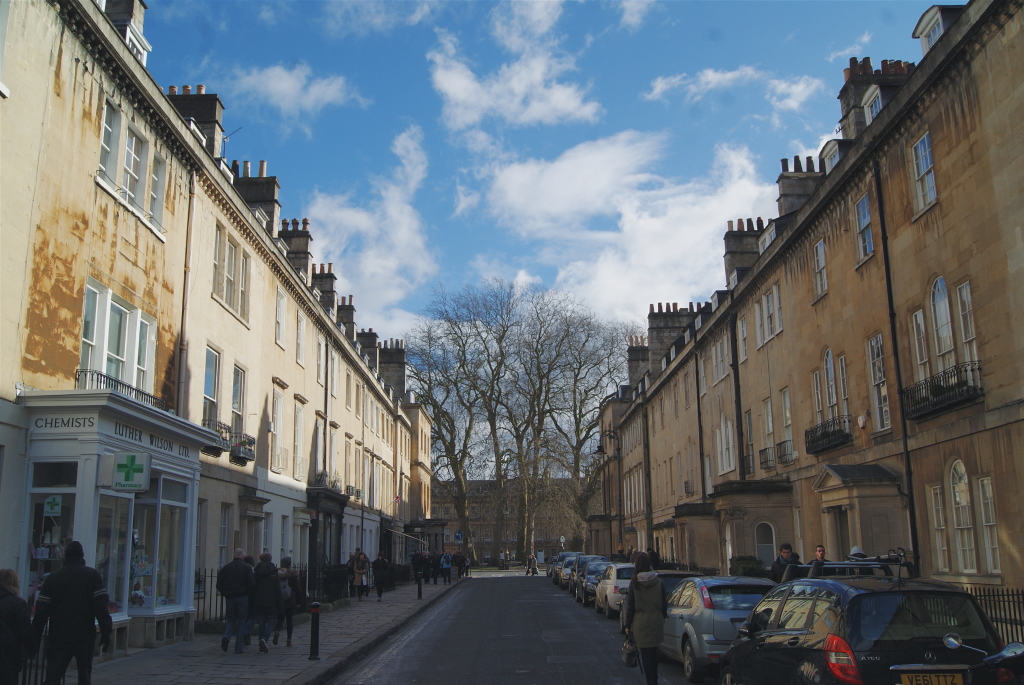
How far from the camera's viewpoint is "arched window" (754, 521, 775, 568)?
24.7m

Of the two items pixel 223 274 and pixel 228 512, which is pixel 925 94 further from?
pixel 228 512

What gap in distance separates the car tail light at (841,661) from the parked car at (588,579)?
1826cm

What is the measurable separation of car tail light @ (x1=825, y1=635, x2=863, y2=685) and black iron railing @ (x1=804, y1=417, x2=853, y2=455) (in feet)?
44.2

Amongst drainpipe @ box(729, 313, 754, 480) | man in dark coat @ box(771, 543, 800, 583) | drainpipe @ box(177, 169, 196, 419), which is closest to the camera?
man in dark coat @ box(771, 543, 800, 583)

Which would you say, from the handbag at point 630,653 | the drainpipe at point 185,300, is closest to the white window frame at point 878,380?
the handbag at point 630,653

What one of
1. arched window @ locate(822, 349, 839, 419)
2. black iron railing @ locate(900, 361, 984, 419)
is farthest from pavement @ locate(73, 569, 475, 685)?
arched window @ locate(822, 349, 839, 419)

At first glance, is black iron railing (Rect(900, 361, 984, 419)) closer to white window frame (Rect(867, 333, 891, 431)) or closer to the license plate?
white window frame (Rect(867, 333, 891, 431))

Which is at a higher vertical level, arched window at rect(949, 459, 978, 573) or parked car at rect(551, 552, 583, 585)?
arched window at rect(949, 459, 978, 573)

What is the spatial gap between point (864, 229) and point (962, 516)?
6.78 meters

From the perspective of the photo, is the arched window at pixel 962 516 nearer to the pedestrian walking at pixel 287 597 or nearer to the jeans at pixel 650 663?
the jeans at pixel 650 663

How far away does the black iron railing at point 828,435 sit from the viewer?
63.6 ft

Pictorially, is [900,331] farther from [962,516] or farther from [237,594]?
[237,594]

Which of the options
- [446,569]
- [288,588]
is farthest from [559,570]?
[288,588]

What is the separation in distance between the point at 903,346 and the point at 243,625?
42.8 ft
